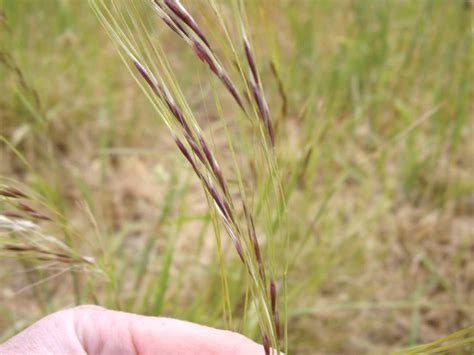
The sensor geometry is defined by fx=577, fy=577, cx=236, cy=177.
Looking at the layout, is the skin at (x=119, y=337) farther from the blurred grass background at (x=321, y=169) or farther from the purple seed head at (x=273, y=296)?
the blurred grass background at (x=321, y=169)

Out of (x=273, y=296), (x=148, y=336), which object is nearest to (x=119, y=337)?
(x=148, y=336)

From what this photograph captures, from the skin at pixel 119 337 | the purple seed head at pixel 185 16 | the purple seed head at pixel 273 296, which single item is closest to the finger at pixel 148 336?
the skin at pixel 119 337

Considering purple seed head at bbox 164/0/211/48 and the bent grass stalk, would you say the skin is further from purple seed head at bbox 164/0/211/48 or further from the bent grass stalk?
purple seed head at bbox 164/0/211/48

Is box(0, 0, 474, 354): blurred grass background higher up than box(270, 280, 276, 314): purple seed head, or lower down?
higher up

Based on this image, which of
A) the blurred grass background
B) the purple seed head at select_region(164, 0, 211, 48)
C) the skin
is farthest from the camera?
the blurred grass background

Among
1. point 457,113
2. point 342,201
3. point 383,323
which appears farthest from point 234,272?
point 457,113

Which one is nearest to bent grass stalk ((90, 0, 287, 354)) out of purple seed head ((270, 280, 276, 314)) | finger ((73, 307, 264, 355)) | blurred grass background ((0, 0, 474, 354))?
purple seed head ((270, 280, 276, 314))
